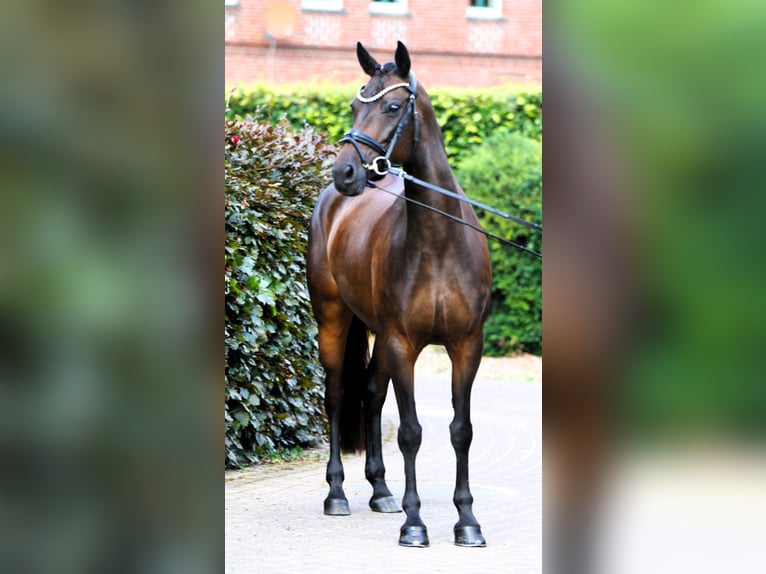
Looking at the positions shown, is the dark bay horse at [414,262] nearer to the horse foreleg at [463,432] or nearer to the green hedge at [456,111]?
the horse foreleg at [463,432]

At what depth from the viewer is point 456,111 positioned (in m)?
18.7

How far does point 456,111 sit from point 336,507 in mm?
12901

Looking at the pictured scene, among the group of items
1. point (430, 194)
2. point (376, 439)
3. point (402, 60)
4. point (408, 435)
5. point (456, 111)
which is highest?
point (456, 111)

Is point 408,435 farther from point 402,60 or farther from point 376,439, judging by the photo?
point 402,60

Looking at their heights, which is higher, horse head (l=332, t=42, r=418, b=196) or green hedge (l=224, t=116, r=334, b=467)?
horse head (l=332, t=42, r=418, b=196)

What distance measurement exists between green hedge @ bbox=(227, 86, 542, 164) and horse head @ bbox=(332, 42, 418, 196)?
41.7 ft

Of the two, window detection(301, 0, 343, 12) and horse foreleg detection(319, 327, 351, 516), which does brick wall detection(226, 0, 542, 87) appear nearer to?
window detection(301, 0, 343, 12)

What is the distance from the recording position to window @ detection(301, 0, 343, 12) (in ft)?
82.3

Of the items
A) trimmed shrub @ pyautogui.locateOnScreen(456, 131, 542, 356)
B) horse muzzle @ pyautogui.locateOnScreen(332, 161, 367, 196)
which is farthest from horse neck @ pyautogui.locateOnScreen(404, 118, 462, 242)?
trimmed shrub @ pyautogui.locateOnScreen(456, 131, 542, 356)

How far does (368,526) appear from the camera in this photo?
6391 millimetres

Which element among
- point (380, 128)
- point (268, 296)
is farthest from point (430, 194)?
point (268, 296)
